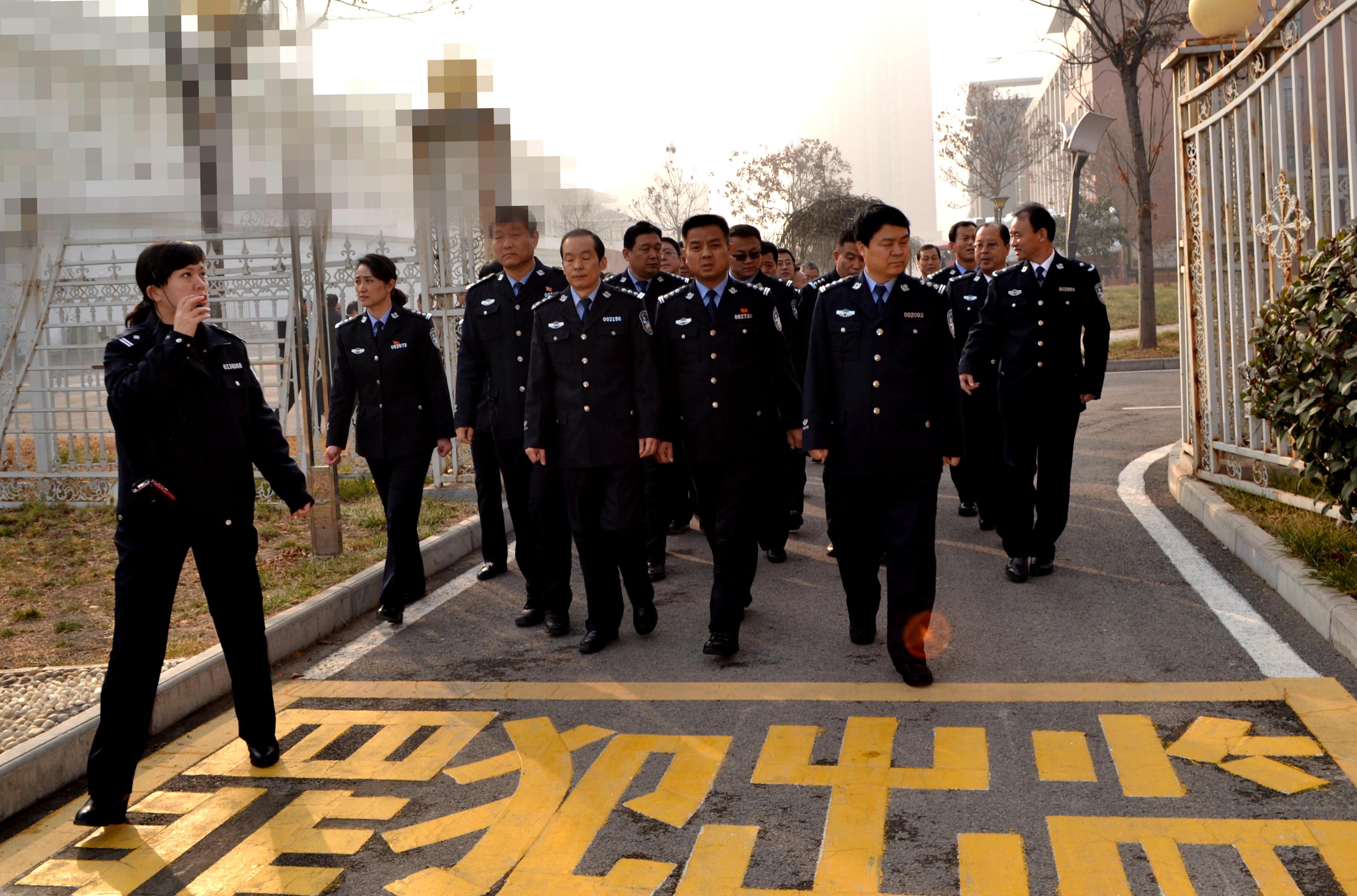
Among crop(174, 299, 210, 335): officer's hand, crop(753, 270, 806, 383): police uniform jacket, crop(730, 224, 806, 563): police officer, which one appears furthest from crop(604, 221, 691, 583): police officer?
crop(174, 299, 210, 335): officer's hand

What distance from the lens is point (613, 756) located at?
4.51m

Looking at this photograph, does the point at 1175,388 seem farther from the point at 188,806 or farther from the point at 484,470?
the point at 188,806

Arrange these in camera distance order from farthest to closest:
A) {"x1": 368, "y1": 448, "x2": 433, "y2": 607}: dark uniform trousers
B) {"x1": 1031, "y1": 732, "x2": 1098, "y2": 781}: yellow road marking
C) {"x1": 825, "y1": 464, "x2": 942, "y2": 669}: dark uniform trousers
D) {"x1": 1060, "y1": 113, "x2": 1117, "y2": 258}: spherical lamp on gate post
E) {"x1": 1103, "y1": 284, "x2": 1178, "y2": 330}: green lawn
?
{"x1": 1103, "y1": 284, "x2": 1178, "y2": 330}: green lawn < {"x1": 1060, "y1": 113, "x2": 1117, "y2": 258}: spherical lamp on gate post < {"x1": 368, "y1": 448, "x2": 433, "y2": 607}: dark uniform trousers < {"x1": 825, "y1": 464, "x2": 942, "y2": 669}: dark uniform trousers < {"x1": 1031, "y1": 732, "x2": 1098, "y2": 781}: yellow road marking

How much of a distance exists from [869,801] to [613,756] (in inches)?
39.8

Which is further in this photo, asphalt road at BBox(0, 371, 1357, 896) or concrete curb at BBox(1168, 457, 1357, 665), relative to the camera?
concrete curb at BBox(1168, 457, 1357, 665)

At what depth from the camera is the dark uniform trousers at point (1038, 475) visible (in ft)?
22.6

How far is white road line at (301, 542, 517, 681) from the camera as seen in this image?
5.93m

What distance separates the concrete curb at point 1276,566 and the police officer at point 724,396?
2494 millimetres

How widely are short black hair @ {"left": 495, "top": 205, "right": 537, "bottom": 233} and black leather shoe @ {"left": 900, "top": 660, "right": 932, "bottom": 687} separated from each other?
3443 millimetres

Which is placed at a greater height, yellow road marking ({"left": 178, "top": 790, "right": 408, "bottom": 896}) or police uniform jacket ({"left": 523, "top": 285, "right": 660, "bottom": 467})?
police uniform jacket ({"left": 523, "top": 285, "right": 660, "bottom": 467})

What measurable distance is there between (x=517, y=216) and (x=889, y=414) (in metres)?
2.82

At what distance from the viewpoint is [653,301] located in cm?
795

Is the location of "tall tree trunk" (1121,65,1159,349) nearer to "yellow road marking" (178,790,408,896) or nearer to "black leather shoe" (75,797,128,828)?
"yellow road marking" (178,790,408,896)

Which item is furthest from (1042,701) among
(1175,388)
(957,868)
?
(1175,388)
